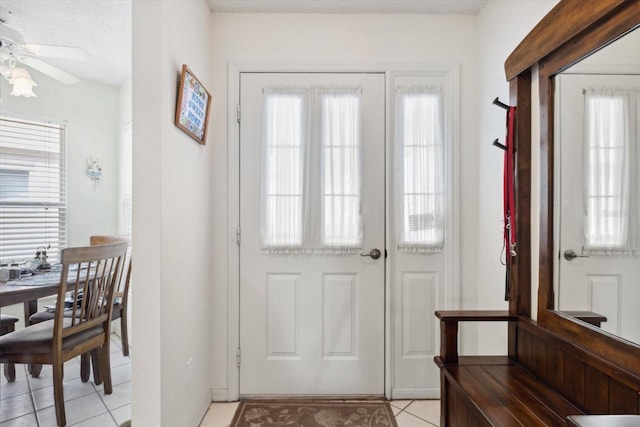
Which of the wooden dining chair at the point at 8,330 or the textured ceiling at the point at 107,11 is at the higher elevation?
the textured ceiling at the point at 107,11

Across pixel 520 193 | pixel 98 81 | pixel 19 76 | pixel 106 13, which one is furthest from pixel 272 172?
pixel 98 81

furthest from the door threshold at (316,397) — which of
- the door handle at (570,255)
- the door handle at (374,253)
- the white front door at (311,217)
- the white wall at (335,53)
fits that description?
the door handle at (570,255)

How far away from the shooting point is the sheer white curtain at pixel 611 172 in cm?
107

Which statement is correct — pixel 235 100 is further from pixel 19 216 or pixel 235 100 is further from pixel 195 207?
pixel 19 216

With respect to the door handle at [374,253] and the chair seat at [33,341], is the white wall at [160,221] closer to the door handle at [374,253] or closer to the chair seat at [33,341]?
the chair seat at [33,341]

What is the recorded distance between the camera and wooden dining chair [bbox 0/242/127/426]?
6.05ft

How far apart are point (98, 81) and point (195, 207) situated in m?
2.63

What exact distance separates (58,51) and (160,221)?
177 cm

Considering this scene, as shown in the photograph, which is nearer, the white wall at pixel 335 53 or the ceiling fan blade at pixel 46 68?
the white wall at pixel 335 53

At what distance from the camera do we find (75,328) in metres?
1.99

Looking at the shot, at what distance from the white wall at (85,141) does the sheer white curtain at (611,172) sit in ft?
13.1

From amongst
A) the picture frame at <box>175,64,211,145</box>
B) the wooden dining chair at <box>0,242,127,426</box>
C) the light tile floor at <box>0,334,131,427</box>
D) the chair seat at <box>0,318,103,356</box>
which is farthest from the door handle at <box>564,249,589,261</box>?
the chair seat at <box>0,318,103,356</box>

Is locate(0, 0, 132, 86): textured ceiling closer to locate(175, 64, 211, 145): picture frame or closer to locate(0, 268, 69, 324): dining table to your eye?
locate(175, 64, 211, 145): picture frame

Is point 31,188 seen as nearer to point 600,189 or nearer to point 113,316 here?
point 113,316
